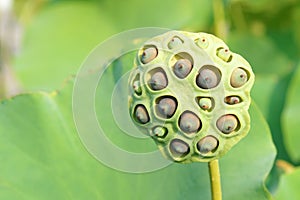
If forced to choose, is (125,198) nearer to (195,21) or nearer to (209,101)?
(209,101)

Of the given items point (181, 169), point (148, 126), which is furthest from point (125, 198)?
point (148, 126)

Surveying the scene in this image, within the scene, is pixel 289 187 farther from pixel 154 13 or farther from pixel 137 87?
pixel 154 13

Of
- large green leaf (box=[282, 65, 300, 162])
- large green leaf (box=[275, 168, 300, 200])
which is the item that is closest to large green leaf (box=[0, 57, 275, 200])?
large green leaf (box=[275, 168, 300, 200])

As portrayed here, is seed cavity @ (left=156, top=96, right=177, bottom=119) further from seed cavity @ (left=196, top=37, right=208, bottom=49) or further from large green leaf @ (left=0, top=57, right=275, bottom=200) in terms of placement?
large green leaf @ (left=0, top=57, right=275, bottom=200)

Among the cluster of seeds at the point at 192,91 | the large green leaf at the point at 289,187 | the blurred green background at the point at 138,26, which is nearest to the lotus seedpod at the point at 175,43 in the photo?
the cluster of seeds at the point at 192,91

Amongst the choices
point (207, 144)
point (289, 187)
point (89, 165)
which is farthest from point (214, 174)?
point (289, 187)
